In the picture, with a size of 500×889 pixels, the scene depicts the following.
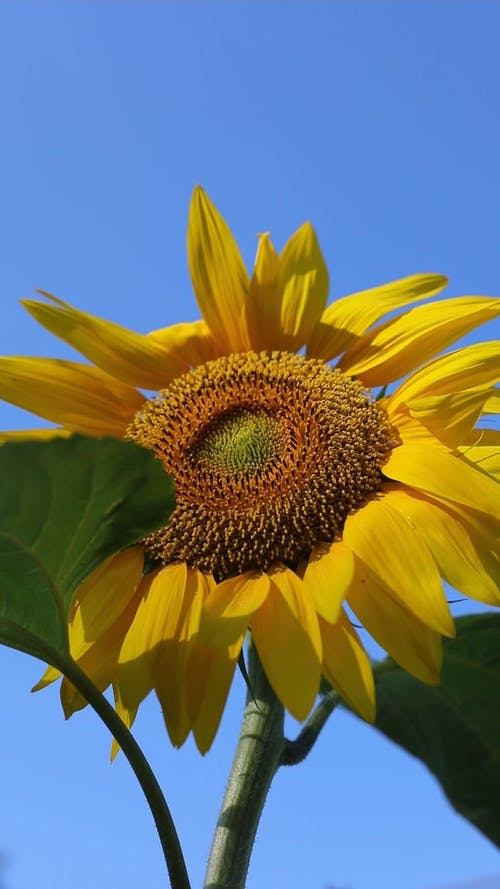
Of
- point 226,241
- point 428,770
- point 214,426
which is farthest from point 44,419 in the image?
point 428,770

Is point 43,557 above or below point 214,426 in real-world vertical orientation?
below

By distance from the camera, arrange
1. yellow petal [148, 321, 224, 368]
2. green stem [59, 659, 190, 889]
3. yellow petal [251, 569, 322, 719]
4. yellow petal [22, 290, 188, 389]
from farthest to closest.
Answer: yellow petal [148, 321, 224, 368], yellow petal [22, 290, 188, 389], yellow petal [251, 569, 322, 719], green stem [59, 659, 190, 889]

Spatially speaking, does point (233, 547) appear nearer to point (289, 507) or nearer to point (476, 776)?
point (289, 507)

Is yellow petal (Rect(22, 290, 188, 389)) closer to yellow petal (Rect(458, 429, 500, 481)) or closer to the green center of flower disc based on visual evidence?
the green center of flower disc

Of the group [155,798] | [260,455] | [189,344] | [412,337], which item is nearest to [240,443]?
[260,455]

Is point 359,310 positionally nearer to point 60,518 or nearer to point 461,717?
point 461,717

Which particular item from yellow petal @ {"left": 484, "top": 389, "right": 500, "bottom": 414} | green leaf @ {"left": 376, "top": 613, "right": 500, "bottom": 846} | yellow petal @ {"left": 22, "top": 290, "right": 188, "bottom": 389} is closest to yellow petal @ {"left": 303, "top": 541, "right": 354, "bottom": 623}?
green leaf @ {"left": 376, "top": 613, "right": 500, "bottom": 846}

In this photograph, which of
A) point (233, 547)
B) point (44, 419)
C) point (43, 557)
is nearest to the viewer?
point (43, 557)
